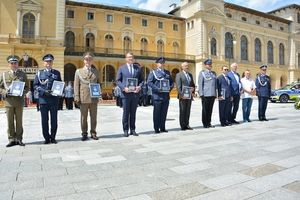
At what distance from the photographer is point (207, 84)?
7703 millimetres

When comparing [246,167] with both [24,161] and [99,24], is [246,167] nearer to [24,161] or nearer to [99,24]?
[24,161]

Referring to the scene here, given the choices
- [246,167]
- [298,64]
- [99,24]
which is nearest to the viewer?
[246,167]

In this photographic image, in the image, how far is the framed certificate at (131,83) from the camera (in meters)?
6.36

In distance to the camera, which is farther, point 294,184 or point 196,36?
point 196,36

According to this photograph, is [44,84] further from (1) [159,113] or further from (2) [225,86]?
(2) [225,86]

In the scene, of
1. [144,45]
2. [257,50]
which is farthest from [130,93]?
[257,50]

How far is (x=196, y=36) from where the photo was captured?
39031 millimetres

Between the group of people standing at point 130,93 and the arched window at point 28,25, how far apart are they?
82.9ft

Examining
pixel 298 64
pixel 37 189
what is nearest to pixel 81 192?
pixel 37 189

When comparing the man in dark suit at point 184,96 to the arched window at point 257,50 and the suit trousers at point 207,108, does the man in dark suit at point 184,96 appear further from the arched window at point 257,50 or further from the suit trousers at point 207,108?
the arched window at point 257,50

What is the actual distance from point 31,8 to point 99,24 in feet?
Answer: 33.9

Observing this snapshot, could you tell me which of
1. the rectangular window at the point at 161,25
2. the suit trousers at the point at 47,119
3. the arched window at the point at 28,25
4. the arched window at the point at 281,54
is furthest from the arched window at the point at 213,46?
the suit trousers at the point at 47,119

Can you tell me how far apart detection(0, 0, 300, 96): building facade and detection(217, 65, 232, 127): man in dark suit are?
929 inches

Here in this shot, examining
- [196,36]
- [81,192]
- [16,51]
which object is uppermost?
[196,36]
